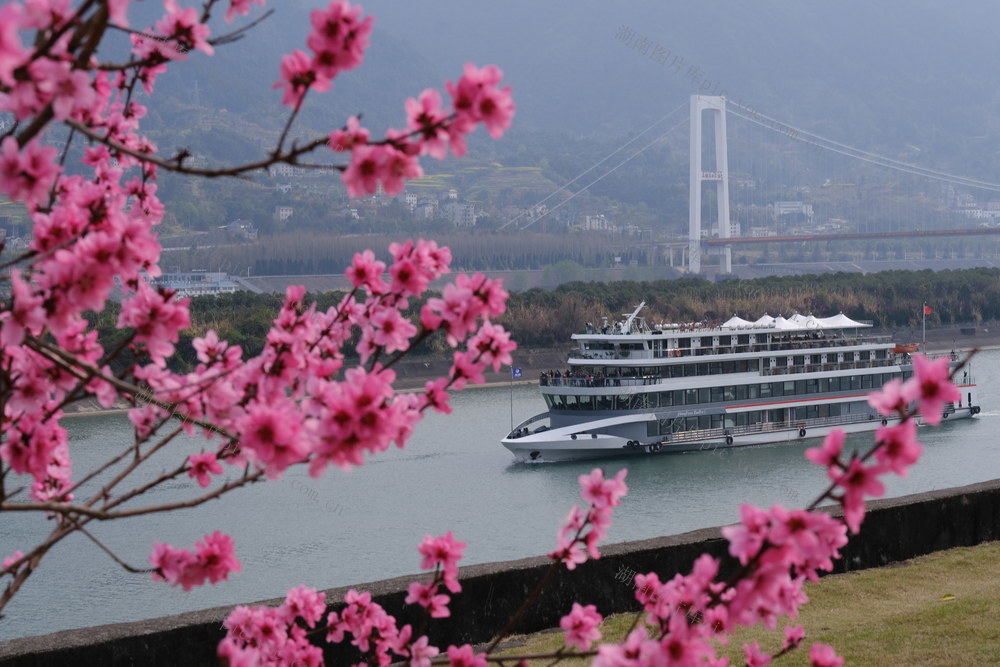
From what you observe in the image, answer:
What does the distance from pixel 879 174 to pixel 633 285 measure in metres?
101

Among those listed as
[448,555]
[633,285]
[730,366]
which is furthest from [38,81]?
[633,285]

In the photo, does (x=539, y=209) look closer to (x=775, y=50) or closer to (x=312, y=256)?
(x=312, y=256)

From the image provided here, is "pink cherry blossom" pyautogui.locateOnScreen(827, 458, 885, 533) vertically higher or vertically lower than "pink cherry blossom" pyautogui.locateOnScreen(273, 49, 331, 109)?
lower

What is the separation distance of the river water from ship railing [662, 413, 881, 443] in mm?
361

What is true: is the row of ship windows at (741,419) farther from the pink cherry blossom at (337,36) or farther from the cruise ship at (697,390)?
the pink cherry blossom at (337,36)

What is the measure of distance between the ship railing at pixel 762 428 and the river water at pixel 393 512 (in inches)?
14.2

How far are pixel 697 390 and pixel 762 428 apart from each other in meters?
1.78

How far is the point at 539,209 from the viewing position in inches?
3799

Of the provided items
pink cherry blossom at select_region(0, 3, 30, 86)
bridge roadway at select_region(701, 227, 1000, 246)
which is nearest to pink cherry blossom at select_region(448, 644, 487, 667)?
pink cherry blossom at select_region(0, 3, 30, 86)

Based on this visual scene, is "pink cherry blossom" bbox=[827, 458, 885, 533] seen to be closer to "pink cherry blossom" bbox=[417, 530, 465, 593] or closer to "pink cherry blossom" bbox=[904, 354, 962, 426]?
"pink cherry blossom" bbox=[904, 354, 962, 426]

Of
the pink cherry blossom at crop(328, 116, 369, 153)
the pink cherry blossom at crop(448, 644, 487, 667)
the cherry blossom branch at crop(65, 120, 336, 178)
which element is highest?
the pink cherry blossom at crop(328, 116, 369, 153)

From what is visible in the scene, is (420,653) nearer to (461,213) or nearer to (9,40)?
(9,40)

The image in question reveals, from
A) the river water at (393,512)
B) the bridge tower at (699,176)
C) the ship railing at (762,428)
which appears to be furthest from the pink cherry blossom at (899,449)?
the bridge tower at (699,176)

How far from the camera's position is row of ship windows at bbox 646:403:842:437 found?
25.0 m
